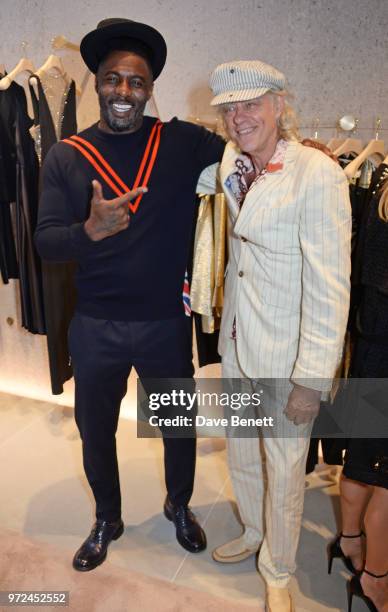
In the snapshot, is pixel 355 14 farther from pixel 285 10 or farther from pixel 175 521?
pixel 175 521

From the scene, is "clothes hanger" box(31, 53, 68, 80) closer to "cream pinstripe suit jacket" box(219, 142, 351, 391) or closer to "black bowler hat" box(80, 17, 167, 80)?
"black bowler hat" box(80, 17, 167, 80)

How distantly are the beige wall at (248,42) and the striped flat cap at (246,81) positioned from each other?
2.76ft

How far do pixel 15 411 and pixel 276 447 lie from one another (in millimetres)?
1900

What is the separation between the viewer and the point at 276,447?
1509mm

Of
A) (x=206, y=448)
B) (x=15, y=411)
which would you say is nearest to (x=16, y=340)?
(x=15, y=411)

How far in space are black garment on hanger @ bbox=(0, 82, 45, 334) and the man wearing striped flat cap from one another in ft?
3.33

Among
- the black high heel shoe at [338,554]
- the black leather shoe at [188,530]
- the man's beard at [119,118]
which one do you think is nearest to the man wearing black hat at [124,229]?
the man's beard at [119,118]

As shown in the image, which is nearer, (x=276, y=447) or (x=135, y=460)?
(x=276, y=447)

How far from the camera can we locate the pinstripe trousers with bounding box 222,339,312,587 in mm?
1492

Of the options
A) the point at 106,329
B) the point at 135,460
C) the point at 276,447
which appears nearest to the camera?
the point at 276,447

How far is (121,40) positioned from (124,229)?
22.6 inches

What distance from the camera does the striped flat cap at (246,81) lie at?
1.30m

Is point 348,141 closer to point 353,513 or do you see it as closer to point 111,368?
point 111,368

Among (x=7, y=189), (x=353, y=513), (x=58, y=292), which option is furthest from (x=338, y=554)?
(x=7, y=189)
